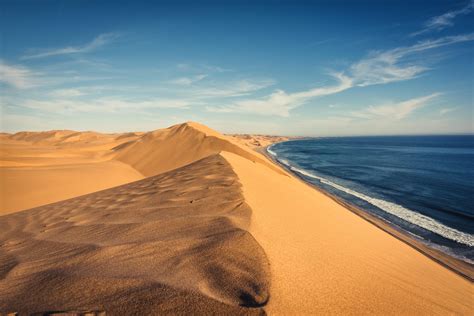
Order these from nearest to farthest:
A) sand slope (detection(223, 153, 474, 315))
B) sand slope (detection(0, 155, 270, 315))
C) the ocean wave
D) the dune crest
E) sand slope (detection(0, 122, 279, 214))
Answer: sand slope (detection(0, 155, 270, 315)) < sand slope (detection(223, 153, 474, 315)) < the ocean wave < sand slope (detection(0, 122, 279, 214)) < the dune crest

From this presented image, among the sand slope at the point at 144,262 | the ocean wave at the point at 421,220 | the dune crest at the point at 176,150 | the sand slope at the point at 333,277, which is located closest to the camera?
the sand slope at the point at 144,262

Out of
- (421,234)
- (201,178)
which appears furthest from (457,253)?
(201,178)

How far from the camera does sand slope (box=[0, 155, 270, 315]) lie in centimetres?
191

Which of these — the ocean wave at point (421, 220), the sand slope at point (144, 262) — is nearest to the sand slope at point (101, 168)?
the ocean wave at point (421, 220)

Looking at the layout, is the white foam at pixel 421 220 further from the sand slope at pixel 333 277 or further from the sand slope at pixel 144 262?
the sand slope at pixel 144 262

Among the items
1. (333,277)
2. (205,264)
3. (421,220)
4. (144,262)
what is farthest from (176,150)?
(333,277)

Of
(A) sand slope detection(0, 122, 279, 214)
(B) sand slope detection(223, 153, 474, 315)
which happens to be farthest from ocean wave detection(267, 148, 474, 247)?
(A) sand slope detection(0, 122, 279, 214)

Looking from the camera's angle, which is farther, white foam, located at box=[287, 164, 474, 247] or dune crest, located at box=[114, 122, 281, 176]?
dune crest, located at box=[114, 122, 281, 176]

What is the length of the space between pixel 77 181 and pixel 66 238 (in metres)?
9.79

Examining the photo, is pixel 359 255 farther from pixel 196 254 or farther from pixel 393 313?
pixel 196 254

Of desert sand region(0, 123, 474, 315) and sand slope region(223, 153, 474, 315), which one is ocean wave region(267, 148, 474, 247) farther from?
sand slope region(223, 153, 474, 315)

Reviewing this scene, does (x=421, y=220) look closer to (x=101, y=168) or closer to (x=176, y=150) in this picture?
(x=176, y=150)

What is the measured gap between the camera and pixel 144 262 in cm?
252

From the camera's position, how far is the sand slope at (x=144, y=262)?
1909mm
